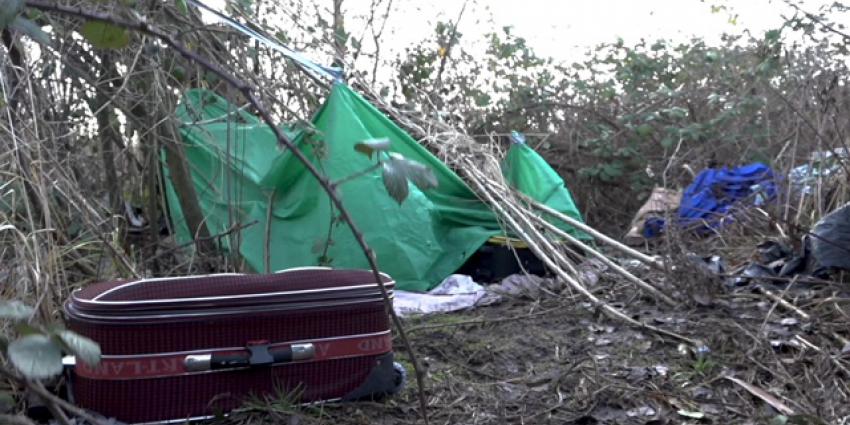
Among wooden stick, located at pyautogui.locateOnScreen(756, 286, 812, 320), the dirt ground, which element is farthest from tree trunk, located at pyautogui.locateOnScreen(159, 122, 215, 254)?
wooden stick, located at pyautogui.locateOnScreen(756, 286, 812, 320)

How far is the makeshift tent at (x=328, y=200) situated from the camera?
4691 millimetres

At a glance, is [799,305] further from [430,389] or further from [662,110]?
[662,110]

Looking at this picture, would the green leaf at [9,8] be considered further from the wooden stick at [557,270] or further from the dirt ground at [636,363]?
the wooden stick at [557,270]

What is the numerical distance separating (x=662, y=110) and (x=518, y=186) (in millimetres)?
2512

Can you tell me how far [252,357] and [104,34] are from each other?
4.74ft

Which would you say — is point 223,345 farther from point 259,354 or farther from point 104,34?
point 104,34

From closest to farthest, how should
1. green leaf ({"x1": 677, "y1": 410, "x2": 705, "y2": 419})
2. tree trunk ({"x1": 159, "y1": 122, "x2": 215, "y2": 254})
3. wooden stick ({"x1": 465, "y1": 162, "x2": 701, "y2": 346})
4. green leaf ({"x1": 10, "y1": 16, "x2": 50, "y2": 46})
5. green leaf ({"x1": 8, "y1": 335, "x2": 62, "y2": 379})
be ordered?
green leaf ({"x1": 8, "y1": 335, "x2": 62, "y2": 379})
green leaf ({"x1": 10, "y1": 16, "x2": 50, "y2": 46})
green leaf ({"x1": 677, "y1": 410, "x2": 705, "y2": 419})
wooden stick ({"x1": 465, "y1": 162, "x2": 701, "y2": 346})
tree trunk ({"x1": 159, "y1": 122, "x2": 215, "y2": 254})

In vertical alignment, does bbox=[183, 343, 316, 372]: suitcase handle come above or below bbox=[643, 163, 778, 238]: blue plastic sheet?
below

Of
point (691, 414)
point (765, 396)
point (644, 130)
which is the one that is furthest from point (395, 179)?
point (644, 130)

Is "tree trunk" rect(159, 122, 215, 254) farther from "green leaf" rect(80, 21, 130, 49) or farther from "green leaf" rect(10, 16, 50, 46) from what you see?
"green leaf" rect(80, 21, 130, 49)

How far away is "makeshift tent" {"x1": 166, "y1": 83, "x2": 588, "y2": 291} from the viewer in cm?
469

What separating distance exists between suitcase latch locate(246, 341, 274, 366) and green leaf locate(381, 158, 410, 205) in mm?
1365

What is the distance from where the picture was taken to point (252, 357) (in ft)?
8.32

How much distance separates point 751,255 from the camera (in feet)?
14.9
